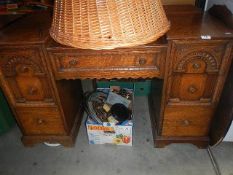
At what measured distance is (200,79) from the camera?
3.64 feet

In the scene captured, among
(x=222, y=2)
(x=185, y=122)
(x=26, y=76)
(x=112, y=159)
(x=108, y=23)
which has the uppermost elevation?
(x=108, y=23)

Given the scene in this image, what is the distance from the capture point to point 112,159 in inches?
56.5

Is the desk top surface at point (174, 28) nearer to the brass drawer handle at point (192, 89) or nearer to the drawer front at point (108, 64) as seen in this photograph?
the drawer front at point (108, 64)

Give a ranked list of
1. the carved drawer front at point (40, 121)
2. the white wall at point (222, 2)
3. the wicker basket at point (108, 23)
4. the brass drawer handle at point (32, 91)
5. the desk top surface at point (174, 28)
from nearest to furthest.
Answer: the wicker basket at point (108, 23)
the desk top surface at point (174, 28)
the white wall at point (222, 2)
the brass drawer handle at point (32, 91)
the carved drawer front at point (40, 121)

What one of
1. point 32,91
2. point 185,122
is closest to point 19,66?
point 32,91

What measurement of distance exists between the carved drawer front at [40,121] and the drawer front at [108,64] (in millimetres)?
325

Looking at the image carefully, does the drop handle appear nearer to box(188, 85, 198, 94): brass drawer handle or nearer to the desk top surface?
box(188, 85, 198, 94): brass drawer handle

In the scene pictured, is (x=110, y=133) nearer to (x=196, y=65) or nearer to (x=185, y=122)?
(x=185, y=122)

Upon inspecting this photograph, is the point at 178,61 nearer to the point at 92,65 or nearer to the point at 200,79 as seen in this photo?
the point at 200,79

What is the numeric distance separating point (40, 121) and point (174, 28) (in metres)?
0.99

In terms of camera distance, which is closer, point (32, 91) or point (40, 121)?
point (32, 91)

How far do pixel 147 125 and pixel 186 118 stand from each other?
431 millimetres

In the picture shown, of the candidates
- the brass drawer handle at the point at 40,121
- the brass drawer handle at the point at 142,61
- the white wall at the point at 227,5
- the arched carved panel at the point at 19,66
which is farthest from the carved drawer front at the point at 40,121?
the white wall at the point at 227,5

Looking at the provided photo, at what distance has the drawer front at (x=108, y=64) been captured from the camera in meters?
1.02
